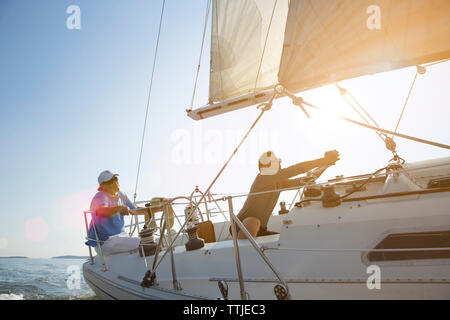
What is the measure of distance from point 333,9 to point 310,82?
90 centimetres

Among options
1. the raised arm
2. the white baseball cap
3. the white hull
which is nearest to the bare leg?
the white hull

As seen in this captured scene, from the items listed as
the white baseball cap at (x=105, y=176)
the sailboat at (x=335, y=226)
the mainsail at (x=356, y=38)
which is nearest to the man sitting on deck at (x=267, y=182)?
the sailboat at (x=335, y=226)

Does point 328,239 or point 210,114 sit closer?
point 328,239

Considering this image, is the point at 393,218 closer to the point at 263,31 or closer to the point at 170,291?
the point at 170,291

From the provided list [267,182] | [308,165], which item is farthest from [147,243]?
[308,165]

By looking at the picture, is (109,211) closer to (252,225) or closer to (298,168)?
(252,225)

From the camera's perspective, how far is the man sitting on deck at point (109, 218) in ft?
14.7

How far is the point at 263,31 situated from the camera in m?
6.10

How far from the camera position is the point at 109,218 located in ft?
15.7

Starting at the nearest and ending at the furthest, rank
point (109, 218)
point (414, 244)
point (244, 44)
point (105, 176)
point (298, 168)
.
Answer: point (414, 244) < point (298, 168) < point (109, 218) < point (105, 176) < point (244, 44)

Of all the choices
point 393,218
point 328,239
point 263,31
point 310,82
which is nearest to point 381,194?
point 393,218

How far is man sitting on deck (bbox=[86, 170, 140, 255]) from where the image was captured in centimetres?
449

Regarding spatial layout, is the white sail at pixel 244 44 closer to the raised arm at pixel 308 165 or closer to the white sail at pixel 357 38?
the white sail at pixel 357 38

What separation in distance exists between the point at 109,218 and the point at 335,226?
4084 mm
